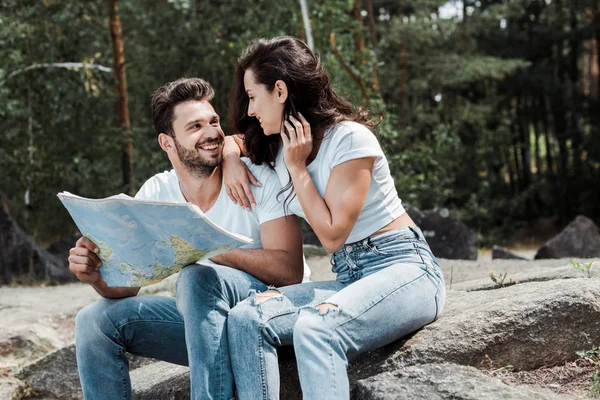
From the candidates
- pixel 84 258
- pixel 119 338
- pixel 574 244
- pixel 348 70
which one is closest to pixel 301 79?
pixel 84 258

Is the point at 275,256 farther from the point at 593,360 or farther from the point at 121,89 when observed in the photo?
the point at 121,89

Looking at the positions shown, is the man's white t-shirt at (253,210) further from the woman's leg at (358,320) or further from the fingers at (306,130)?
the woman's leg at (358,320)

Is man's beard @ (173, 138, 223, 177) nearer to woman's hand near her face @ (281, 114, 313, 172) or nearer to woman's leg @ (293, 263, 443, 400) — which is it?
woman's hand near her face @ (281, 114, 313, 172)

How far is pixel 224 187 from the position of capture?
123 inches

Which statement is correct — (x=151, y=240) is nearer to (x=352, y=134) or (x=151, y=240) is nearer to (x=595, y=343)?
(x=352, y=134)

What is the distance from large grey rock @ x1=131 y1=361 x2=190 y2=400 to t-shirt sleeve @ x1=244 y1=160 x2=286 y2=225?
78cm

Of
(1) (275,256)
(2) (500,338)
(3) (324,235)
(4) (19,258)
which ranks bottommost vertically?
(4) (19,258)

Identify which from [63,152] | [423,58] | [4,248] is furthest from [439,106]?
[4,248]

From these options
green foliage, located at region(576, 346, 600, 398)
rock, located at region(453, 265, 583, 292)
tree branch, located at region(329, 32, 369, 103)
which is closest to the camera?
green foliage, located at region(576, 346, 600, 398)

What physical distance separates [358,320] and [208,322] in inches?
19.7

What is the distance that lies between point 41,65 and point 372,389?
31.4 feet

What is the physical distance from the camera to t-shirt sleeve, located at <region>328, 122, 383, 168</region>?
2.70 metres

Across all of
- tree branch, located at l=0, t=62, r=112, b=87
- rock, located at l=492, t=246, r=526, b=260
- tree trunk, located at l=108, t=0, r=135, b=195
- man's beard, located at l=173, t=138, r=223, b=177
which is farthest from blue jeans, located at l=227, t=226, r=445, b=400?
tree trunk, located at l=108, t=0, r=135, b=195

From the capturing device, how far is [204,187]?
127 inches
